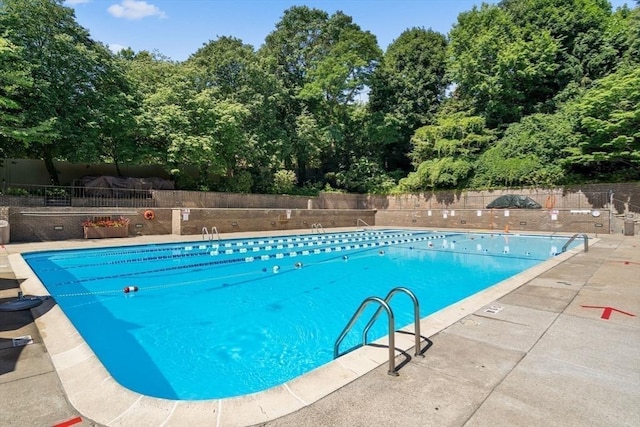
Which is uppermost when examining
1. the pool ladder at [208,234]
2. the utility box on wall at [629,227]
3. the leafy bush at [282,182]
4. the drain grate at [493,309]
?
the leafy bush at [282,182]

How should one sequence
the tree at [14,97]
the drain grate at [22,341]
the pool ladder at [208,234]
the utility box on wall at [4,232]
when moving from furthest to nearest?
the pool ladder at [208,234]
the tree at [14,97]
the utility box on wall at [4,232]
the drain grate at [22,341]

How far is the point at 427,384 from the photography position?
2.54m

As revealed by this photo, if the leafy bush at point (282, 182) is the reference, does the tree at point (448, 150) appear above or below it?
above

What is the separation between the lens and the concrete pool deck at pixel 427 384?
2109 millimetres

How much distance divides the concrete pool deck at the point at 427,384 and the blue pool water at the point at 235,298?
45.9 inches

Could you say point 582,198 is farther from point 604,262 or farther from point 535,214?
point 604,262

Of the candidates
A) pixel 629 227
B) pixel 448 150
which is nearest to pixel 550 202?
pixel 629 227

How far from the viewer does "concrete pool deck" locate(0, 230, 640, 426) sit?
2109mm

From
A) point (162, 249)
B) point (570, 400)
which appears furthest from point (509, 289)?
point (162, 249)

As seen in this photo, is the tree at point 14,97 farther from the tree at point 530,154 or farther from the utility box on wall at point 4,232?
the tree at point 530,154

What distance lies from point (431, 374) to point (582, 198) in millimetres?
21154

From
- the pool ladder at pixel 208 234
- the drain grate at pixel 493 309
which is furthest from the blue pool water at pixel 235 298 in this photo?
the drain grate at pixel 493 309

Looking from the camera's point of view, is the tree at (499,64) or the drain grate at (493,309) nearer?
the drain grate at (493,309)

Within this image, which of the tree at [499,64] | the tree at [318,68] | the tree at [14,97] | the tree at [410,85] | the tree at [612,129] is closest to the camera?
the tree at [14,97]
